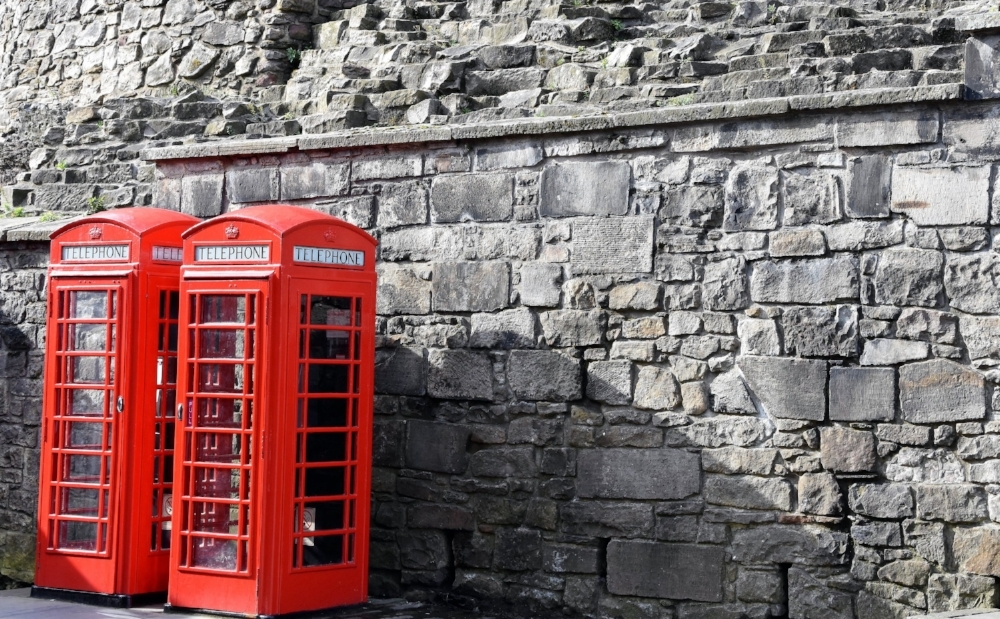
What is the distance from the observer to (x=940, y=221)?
5.96 m

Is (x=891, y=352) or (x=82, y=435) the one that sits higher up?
(x=891, y=352)

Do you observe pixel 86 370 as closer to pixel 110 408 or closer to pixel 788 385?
pixel 110 408

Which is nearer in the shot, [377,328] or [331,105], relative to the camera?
[377,328]

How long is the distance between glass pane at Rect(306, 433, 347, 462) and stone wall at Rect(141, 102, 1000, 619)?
832 mm

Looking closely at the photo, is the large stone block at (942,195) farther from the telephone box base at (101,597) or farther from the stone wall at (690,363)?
the telephone box base at (101,597)

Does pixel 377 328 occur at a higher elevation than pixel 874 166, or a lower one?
lower

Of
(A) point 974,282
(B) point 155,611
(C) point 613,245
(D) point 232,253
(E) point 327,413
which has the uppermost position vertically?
(C) point 613,245

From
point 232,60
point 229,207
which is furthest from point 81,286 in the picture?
point 232,60

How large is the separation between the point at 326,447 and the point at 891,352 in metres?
2.96

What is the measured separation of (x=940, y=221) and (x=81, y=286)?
4.69 meters

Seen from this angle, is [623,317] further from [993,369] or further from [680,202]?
[993,369]

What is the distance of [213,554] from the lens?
259 inches

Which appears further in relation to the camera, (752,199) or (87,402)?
(87,402)

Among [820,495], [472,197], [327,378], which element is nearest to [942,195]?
[820,495]
